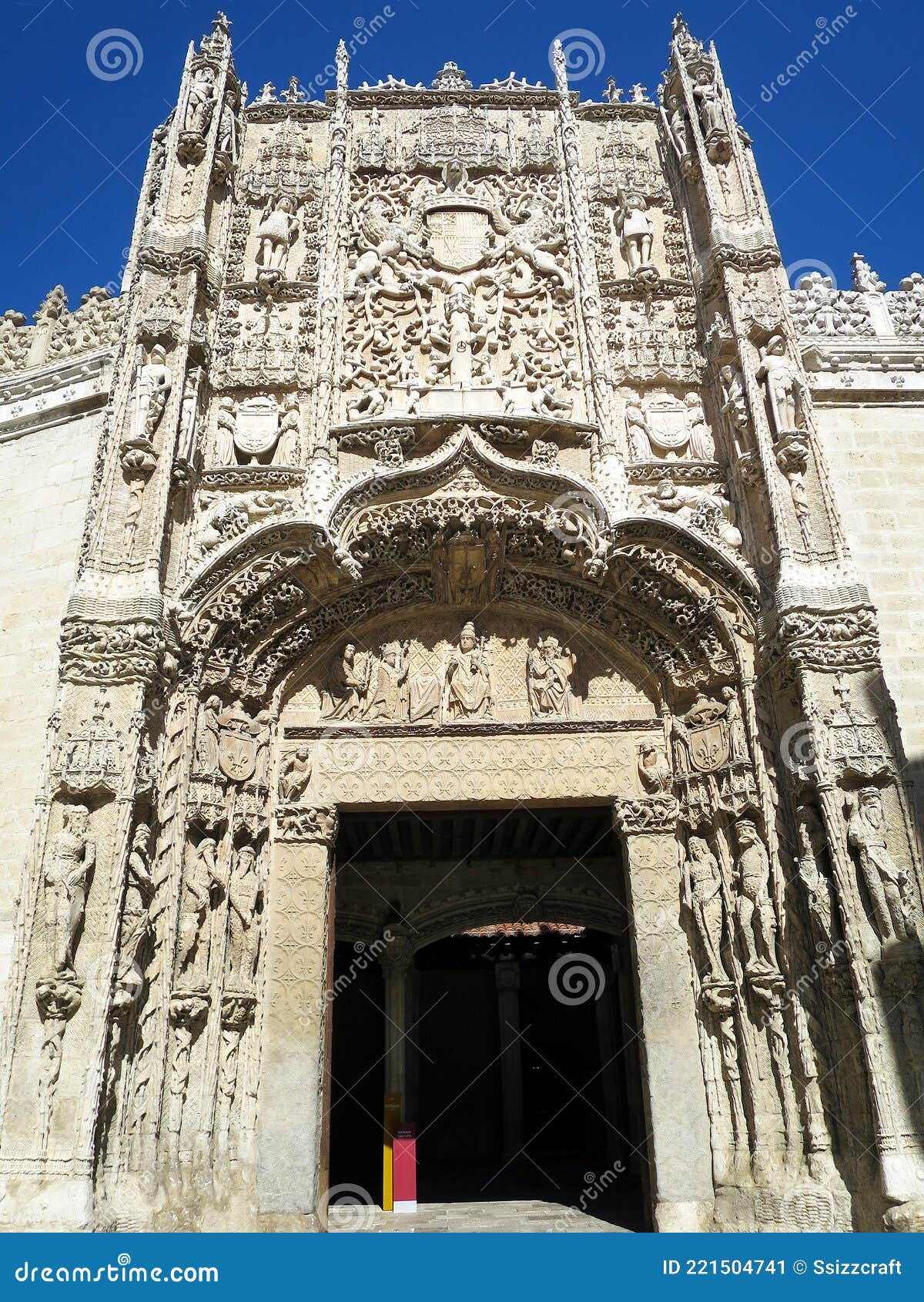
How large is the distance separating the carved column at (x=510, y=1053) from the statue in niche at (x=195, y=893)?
35.2 feet

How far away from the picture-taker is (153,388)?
27.9 ft

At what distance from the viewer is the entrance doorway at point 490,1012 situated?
1244cm

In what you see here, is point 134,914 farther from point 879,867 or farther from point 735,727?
point 879,867

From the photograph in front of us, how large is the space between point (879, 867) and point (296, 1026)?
174 inches

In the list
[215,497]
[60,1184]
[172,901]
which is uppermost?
[215,497]

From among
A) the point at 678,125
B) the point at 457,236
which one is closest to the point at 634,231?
the point at 678,125

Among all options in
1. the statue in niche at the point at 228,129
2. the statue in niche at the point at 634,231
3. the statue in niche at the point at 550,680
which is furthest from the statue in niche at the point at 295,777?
the statue in niche at the point at 228,129

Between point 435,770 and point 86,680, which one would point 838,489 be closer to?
point 435,770

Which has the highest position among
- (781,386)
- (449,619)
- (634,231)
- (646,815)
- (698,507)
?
(634,231)

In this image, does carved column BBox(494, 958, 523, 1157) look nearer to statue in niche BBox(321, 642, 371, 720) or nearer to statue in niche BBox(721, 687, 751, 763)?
statue in niche BBox(321, 642, 371, 720)

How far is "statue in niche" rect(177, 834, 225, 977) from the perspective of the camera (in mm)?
7281

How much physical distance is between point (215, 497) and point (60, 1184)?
5329mm

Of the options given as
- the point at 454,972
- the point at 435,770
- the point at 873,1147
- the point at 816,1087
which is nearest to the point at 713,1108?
the point at 816,1087
